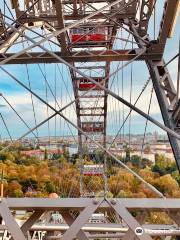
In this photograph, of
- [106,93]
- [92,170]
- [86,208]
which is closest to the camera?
[86,208]

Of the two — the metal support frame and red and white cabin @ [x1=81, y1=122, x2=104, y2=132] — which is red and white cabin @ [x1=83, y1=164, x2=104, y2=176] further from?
the metal support frame

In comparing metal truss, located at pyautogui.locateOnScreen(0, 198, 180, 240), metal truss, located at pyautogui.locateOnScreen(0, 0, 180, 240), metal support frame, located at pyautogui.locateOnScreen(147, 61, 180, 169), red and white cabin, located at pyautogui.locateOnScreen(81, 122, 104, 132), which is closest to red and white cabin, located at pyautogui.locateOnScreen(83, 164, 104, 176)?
red and white cabin, located at pyautogui.locateOnScreen(81, 122, 104, 132)

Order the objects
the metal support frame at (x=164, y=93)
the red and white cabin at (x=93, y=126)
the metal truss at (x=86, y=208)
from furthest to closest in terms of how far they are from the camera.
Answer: the red and white cabin at (x=93, y=126), the metal support frame at (x=164, y=93), the metal truss at (x=86, y=208)

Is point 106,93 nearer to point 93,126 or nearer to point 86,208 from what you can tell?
point 86,208

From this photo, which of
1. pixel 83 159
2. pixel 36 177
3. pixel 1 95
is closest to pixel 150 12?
pixel 1 95

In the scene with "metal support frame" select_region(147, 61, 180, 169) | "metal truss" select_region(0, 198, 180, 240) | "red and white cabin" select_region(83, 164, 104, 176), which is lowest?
"red and white cabin" select_region(83, 164, 104, 176)

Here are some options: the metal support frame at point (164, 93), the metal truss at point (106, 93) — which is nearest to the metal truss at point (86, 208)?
the metal truss at point (106, 93)

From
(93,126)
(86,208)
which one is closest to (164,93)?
(86,208)

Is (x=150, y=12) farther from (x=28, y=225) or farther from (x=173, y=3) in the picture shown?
(x=28, y=225)

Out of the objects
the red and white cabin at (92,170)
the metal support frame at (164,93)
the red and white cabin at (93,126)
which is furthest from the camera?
the red and white cabin at (92,170)

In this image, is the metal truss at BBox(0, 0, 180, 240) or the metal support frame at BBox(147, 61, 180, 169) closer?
the metal truss at BBox(0, 0, 180, 240)

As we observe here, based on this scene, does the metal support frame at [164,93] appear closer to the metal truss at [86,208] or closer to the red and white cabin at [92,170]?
the metal truss at [86,208]
